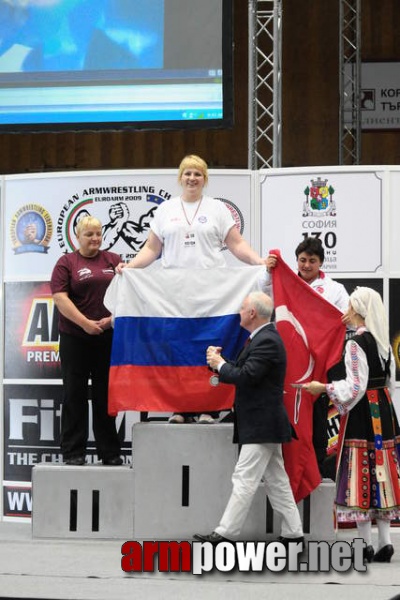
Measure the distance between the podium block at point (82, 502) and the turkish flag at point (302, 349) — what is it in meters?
1.23

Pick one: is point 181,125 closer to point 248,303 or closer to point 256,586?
point 248,303

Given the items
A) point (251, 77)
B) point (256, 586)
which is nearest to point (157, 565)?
point (256, 586)

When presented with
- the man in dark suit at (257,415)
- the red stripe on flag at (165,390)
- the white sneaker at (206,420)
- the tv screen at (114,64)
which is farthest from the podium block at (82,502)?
the tv screen at (114,64)

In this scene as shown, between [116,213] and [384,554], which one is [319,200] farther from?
[384,554]

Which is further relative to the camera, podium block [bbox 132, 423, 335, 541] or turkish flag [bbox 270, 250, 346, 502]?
podium block [bbox 132, 423, 335, 541]

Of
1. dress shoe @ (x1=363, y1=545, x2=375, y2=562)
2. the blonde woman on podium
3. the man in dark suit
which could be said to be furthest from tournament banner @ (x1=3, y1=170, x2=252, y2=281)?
dress shoe @ (x1=363, y1=545, x2=375, y2=562)

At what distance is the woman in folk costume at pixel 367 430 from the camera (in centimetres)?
659

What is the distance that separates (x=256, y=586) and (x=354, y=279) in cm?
319

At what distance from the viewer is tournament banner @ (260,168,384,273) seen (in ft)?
28.3

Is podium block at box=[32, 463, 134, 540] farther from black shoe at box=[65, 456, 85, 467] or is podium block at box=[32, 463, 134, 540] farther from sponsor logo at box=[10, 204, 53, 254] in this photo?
sponsor logo at box=[10, 204, 53, 254]

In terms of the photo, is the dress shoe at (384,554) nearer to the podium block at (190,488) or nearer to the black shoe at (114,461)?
the podium block at (190,488)

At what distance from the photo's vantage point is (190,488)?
7.55 m

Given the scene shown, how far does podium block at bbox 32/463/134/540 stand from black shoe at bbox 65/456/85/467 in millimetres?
104

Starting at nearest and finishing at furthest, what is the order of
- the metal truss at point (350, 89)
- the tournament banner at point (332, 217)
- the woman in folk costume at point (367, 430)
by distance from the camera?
the woman in folk costume at point (367, 430)
the tournament banner at point (332, 217)
the metal truss at point (350, 89)
